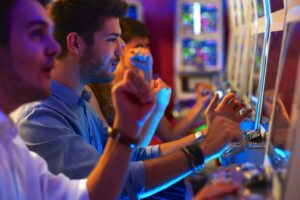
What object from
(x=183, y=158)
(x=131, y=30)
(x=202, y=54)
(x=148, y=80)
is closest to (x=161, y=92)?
(x=148, y=80)

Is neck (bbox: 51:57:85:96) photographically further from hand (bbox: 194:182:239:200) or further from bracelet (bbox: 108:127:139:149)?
hand (bbox: 194:182:239:200)

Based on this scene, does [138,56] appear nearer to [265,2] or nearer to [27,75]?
[265,2]

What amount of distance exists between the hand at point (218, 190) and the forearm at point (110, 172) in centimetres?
26

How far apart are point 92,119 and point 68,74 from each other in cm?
23

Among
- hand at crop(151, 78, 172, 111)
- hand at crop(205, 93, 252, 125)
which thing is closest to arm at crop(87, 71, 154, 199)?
hand at crop(205, 93, 252, 125)

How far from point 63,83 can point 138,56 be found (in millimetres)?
831

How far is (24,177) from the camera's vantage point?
41.7 inches

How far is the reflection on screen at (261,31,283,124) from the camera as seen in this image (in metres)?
1.36

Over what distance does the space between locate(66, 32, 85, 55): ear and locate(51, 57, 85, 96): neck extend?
0.04m

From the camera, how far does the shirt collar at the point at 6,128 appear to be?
100cm

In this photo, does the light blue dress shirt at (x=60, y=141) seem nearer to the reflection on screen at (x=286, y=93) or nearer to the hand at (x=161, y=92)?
the reflection on screen at (x=286, y=93)

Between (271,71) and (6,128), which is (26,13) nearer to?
(6,128)

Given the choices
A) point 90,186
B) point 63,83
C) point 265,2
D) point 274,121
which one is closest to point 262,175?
point 274,121

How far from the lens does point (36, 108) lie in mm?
1311
